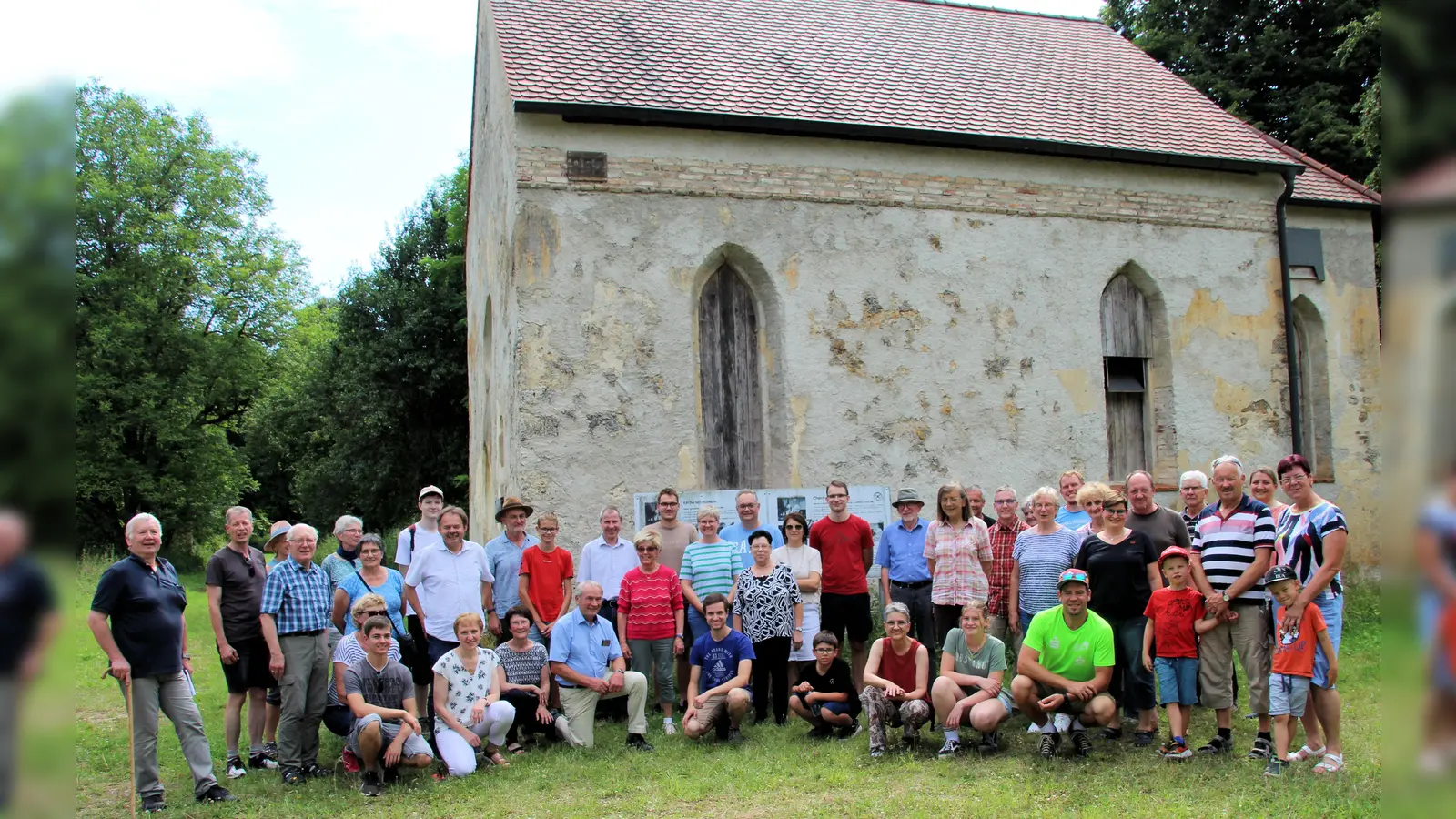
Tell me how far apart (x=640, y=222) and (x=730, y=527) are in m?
3.72

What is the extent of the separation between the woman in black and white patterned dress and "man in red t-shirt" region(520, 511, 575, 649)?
4.93 feet

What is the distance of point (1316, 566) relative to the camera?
614 cm

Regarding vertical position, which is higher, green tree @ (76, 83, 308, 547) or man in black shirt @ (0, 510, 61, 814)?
green tree @ (76, 83, 308, 547)

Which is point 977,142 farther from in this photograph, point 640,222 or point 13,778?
point 13,778

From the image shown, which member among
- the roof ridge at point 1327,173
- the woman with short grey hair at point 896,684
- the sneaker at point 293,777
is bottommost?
the sneaker at point 293,777

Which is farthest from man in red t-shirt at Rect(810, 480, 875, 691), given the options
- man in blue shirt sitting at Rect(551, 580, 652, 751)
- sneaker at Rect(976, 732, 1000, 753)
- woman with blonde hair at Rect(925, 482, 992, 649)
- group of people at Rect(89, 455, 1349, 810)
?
man in blue shirt sitting at Rect(551, 580, 652, 751)

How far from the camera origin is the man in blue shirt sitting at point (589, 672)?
7.92 metres

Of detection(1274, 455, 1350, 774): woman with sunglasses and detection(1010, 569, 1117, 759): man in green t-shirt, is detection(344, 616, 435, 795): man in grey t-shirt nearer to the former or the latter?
detection(1010, 569, 1117, 759): man in green t-shirt

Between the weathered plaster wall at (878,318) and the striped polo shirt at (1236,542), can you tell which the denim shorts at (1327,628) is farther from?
the weathered plaster wall at (878,318)

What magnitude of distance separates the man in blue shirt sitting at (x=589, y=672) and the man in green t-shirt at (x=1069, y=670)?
9.05 ft

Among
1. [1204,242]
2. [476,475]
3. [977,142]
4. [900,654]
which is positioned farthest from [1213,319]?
[476,475]

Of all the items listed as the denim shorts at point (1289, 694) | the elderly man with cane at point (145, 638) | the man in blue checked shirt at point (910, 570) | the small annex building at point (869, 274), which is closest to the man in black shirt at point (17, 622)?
the elderly man with cane at point (145, 638)

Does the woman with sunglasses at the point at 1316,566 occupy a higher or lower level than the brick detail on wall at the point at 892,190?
lower

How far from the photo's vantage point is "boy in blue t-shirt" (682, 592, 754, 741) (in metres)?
7.83
